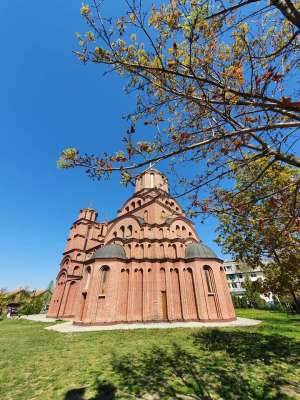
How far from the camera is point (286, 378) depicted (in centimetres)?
548

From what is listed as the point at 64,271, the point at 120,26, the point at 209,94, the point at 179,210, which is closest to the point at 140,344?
the point at 209,94

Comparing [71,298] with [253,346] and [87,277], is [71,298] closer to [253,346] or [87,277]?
[87,277]

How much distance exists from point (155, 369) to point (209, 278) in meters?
13.6

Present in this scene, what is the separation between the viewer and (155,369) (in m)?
6.51

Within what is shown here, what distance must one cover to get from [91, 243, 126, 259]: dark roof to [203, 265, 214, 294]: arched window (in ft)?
27.6

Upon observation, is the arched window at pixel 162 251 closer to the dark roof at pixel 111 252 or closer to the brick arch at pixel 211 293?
the dark roof at pixel 111 252

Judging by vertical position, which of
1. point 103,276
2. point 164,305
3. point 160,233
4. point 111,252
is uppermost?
point 160,233

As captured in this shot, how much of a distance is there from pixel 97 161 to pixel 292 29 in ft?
16.9

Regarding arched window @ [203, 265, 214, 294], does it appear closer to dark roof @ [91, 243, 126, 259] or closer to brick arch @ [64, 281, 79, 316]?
dark roof @ [91, 243, 126, 259]

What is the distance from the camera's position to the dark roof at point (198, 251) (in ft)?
63.3

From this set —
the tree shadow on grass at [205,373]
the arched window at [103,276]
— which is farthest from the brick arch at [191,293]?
the tree shadow on grass at [205,373]

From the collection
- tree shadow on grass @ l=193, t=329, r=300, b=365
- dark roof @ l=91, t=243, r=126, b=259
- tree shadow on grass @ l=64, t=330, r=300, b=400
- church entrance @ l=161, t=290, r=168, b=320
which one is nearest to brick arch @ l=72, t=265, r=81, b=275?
dark roof @ l=91, t=243, r=126, b=259

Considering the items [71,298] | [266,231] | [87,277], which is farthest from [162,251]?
[71,298]

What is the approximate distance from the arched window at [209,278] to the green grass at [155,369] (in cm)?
772
